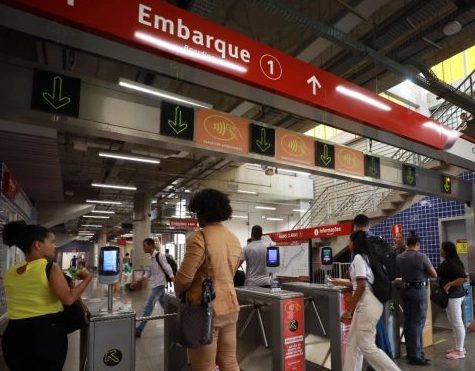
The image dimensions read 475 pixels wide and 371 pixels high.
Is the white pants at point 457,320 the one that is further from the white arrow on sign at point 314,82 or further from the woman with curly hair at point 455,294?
the white arrow on sign at point 314,82

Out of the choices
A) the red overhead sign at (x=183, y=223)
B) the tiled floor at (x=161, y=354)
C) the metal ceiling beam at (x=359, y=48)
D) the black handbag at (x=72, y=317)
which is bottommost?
the tiled floor at (x=161, y=354)

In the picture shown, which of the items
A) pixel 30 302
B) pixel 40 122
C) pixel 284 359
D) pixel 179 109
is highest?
pixel 179 109

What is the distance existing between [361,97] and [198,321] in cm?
299

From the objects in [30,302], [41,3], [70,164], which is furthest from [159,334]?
[70,164]

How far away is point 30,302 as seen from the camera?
2078mm

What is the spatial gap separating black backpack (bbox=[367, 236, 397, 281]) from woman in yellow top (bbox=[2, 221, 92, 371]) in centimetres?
236

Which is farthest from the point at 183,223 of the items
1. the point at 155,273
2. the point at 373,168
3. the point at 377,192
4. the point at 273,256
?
the point at 273,256

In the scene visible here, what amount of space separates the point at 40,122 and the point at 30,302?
166 centimetres

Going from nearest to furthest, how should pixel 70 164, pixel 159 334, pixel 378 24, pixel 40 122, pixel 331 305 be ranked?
pixel 40 122 → pixel 331 305 → pixel 378 24 → pixel 159 334 → pixel 70 164

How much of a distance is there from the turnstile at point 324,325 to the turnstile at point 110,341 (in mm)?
2092

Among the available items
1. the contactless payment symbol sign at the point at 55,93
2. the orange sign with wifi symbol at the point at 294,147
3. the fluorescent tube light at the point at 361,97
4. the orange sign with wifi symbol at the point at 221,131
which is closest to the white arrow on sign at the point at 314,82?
the fluorescent tube light at the point at 361,97

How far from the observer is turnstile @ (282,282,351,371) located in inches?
153

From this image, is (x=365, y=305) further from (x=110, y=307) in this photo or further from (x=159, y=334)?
(x=159, y=334)

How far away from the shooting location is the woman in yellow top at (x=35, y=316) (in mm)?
2051
